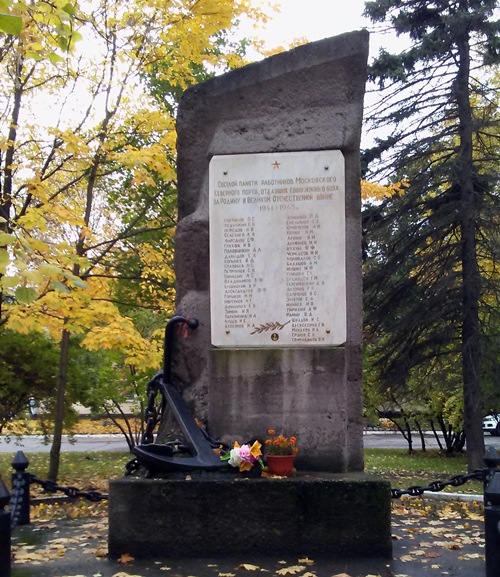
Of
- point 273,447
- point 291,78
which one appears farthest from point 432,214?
point 273,447

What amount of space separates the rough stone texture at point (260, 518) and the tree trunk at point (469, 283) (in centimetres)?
1109

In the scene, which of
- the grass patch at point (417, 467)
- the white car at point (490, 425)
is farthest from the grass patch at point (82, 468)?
the white car at point (490, 425)

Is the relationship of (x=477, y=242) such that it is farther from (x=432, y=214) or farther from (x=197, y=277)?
(x=197, y=277)

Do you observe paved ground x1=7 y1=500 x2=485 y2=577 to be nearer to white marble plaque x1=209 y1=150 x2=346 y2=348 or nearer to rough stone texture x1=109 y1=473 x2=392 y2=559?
rough stone texture x1=109 y1=473 x2=392 y2=559

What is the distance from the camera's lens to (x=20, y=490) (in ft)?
19.8

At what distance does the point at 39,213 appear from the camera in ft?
29.7

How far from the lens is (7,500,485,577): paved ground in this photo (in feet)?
14.8

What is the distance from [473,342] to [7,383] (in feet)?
31.2

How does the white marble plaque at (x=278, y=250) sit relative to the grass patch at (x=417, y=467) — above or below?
above

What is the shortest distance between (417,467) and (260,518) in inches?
531

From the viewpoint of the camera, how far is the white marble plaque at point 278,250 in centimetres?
546

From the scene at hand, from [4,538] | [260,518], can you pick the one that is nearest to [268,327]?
[260,518]

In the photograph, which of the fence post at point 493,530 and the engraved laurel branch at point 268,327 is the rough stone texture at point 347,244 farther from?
the fence post at point 493,530

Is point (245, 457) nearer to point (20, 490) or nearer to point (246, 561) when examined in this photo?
point (246, 561)
